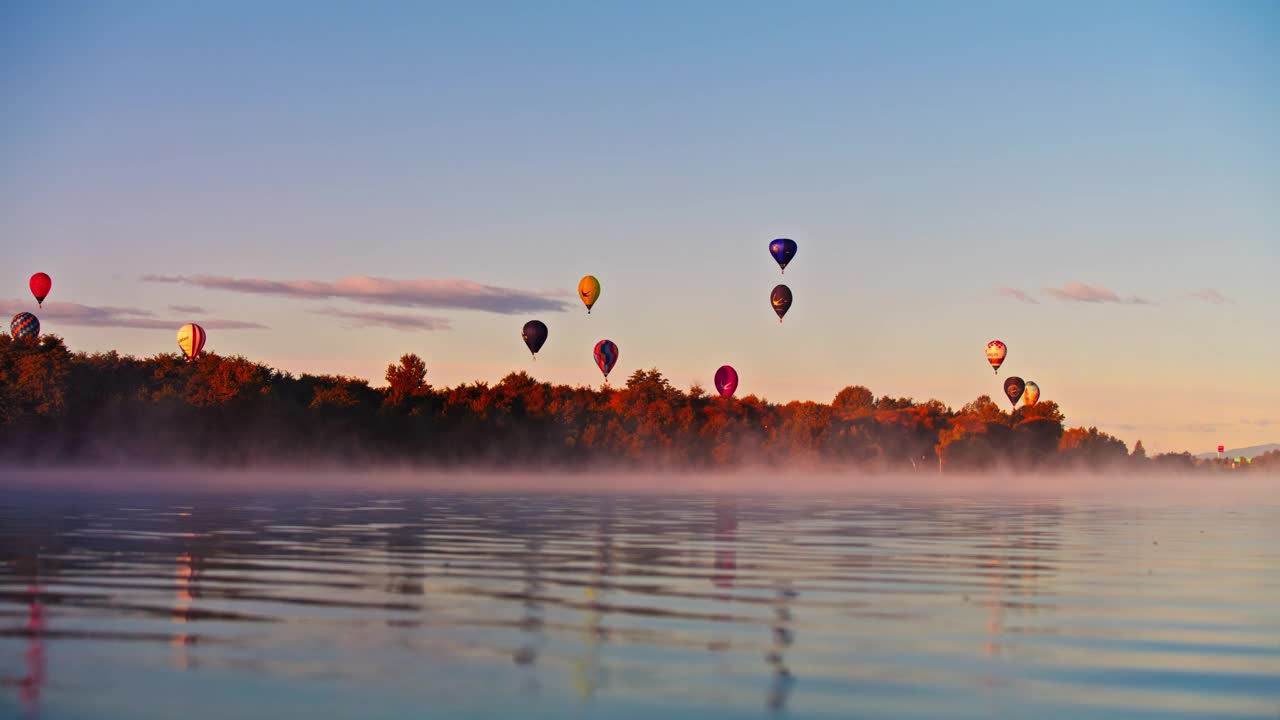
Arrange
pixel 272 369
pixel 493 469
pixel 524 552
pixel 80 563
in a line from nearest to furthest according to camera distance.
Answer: pixel 80 563 < pixel 524 552 < pixel 272 369 < pixel 493 469

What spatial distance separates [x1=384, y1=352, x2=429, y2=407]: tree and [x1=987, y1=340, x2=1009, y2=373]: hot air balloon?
61296 mm

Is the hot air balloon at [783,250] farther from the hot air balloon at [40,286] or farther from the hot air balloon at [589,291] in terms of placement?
the hot air balloon at [40,286]

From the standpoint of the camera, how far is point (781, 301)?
123062 mm

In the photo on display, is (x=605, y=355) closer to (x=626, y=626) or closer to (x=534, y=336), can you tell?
(x=534, y=336)

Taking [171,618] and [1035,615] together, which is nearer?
[171,618]

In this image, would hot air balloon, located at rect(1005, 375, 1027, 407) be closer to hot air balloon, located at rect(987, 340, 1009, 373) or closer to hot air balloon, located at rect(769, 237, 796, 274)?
hot air balloon, located at rect(987, 340, 1009, 373)

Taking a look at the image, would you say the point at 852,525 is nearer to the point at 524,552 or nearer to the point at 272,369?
the point at 524,552

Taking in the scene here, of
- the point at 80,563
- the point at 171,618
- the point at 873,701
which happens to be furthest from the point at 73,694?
the point at 80,563

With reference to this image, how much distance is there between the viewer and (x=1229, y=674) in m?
11.8

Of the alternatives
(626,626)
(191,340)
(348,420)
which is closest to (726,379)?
(348,420)

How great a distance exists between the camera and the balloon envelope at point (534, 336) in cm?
12238

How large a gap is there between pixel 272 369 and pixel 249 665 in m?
122

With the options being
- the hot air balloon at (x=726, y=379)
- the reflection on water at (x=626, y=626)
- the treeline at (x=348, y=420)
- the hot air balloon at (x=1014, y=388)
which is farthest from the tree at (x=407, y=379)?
the reflection on water at (x=626, y=626)

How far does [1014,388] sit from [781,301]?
6148 cm
